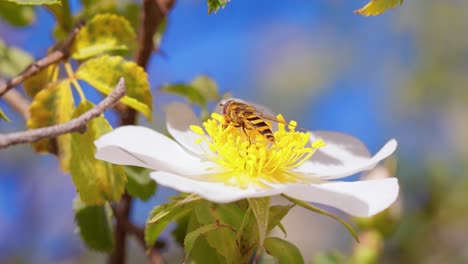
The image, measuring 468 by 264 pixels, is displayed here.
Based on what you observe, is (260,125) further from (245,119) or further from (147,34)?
(147,34)

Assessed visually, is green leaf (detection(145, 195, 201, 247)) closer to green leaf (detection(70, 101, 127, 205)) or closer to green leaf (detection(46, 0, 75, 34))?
green leaf (detection(70, 101, 127, 205))

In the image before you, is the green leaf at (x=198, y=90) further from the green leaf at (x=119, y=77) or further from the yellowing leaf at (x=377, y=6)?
the yellowing leaf at (x=377, y=6)

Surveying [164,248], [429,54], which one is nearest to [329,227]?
[429,54]

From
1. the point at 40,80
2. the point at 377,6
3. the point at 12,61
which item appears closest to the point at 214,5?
the point at 377,6

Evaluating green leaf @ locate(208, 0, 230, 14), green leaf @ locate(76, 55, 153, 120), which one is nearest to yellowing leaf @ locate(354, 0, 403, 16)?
green leaf @ locate(208, 0, 230, 14)

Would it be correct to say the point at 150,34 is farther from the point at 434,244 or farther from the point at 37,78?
the point at 434,244
